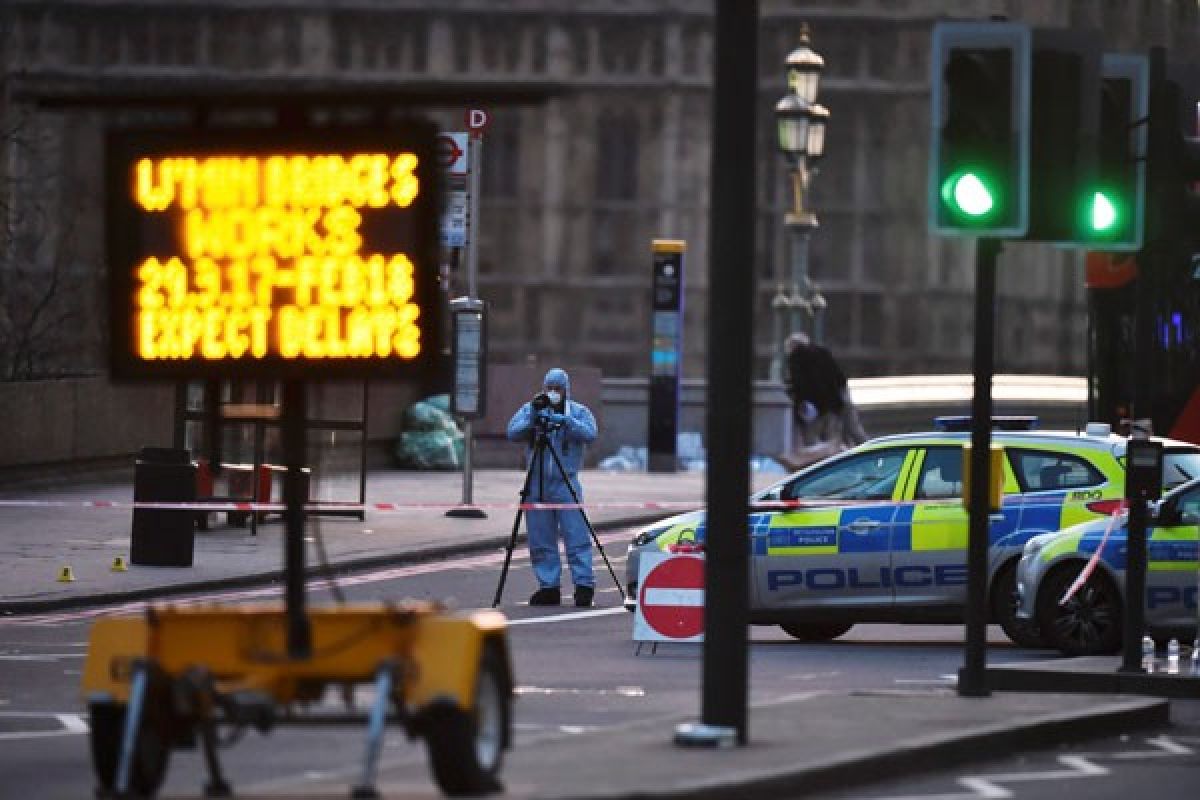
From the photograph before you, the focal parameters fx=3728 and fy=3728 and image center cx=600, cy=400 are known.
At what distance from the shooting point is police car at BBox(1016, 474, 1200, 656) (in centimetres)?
2195

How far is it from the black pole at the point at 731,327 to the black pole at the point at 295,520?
194 centimetres

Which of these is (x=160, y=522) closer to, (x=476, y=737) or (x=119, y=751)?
(x=119, y=751)

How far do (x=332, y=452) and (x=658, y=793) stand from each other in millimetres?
26790

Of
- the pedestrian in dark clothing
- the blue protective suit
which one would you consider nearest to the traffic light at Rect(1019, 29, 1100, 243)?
the blue protective suit

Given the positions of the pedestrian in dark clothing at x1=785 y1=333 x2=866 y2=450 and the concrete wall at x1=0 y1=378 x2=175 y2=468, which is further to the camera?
the pedestrian in dark clothing at x1=785 y1=333 x2=866 y2=450

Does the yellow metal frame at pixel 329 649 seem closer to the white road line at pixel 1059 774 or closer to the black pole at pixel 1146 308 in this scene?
the white road line at pixel 1059 774

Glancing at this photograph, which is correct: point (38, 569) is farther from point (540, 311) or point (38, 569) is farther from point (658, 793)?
point (540, 311)

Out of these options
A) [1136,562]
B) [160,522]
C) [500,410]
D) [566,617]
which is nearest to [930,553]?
[566,617]

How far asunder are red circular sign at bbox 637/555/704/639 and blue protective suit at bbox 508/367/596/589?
13.0 feet

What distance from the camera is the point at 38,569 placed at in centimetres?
2773

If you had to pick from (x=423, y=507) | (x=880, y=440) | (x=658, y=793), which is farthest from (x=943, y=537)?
(x=423, y=507)

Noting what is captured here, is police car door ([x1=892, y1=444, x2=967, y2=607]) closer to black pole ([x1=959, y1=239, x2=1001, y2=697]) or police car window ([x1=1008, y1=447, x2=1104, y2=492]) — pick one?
police car window ([x1=1008, y1=447, x2=1104, y2=492])

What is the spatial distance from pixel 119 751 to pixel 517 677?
7320mm

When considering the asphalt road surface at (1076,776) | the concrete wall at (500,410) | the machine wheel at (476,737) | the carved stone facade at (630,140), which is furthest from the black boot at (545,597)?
the carved stone facade at (630,140)
